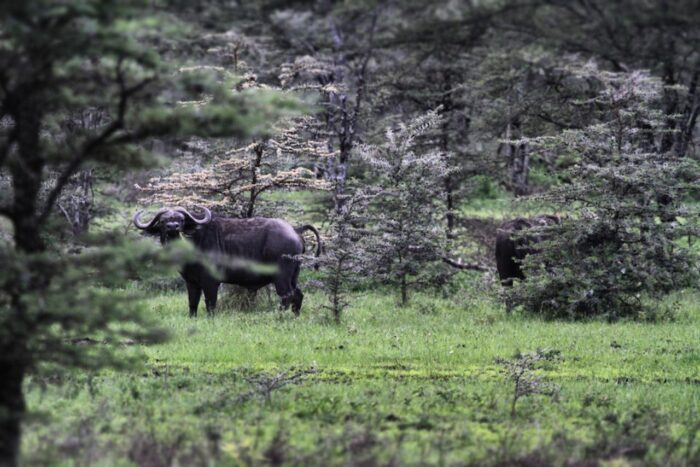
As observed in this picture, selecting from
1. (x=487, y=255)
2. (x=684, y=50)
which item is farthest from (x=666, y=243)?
(x=487, y=255)

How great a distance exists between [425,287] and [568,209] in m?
3.46

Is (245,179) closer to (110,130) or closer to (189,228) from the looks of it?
(189,228)

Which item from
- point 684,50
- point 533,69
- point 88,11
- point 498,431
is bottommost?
point 498,431

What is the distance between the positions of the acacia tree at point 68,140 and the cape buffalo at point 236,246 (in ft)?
28.8

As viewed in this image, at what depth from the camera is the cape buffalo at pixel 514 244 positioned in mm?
17323

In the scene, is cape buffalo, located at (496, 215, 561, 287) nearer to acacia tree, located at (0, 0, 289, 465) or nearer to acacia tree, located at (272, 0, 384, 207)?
acacia tree, located at (272, 0, 384, 207)

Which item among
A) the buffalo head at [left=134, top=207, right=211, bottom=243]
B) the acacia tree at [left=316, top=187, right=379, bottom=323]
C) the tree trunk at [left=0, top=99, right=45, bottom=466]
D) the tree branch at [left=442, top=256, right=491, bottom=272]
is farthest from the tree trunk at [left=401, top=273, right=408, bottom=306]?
the tree trunk at [left=0, top=99, right=45, bottom=466]

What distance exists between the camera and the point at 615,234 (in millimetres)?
16375

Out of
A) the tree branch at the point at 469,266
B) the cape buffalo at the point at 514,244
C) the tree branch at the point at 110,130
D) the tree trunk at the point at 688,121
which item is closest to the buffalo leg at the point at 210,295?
the cape buffalo at the point at 514,244

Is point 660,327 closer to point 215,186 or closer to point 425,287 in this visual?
point 425,287

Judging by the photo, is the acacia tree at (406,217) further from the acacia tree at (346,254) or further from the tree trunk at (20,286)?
the tree trunk at (20,286)

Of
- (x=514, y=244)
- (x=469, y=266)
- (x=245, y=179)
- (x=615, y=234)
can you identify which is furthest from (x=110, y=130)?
(x=469, y=266)

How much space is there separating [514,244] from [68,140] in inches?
478

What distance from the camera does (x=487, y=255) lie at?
23.6 meters
